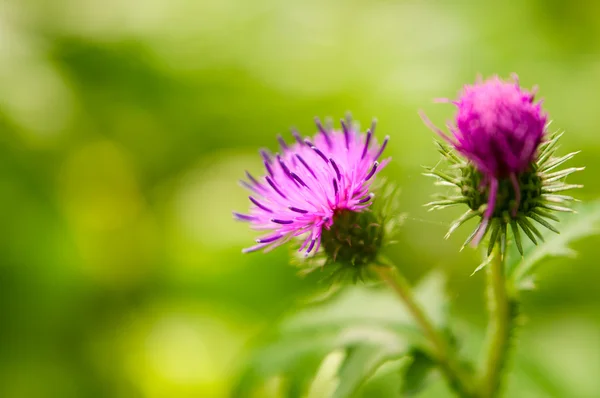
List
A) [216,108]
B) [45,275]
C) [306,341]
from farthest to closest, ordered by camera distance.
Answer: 1. [216,108]
2. [45,275]
3. [306,341]

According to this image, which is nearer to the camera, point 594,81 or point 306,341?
point 306,341

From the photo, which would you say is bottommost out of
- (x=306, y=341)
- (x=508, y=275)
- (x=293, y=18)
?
(x=508, y=275)

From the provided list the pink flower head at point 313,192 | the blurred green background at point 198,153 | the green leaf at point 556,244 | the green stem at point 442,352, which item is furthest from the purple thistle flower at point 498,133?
the blurred green background at point 198,153

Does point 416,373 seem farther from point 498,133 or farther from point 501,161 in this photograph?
point 498,133

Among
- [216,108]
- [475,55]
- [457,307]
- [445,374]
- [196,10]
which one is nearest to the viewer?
[445,374]

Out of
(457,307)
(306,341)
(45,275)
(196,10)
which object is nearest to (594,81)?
(457,307)

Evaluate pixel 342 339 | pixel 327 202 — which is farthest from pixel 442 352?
pixel 327 202

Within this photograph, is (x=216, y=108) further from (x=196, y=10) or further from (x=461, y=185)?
(x=461, y=185)

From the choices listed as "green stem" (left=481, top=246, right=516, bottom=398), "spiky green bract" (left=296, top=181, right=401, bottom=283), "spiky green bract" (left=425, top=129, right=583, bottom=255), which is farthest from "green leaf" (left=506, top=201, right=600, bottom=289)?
"spiky green bract" (left=296, top=181, right=401, bottom=283)
